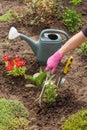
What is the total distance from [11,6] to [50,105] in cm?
294

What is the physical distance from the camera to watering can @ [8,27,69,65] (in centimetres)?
515

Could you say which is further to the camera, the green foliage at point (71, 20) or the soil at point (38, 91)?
the green foliage at point (71, 20)

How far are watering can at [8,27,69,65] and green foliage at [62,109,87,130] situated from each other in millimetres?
1371

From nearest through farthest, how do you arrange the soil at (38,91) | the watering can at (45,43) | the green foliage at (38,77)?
1. the soil at (38,91)
2. the green foliage at (38,77)
3. the watering can at (45,43)

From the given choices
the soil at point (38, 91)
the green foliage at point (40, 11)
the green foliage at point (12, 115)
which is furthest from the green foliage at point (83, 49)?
the green foliage at point (12, 115)

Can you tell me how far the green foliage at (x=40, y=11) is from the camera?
20.1 feet

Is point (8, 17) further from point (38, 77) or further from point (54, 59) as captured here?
point (54, 59)

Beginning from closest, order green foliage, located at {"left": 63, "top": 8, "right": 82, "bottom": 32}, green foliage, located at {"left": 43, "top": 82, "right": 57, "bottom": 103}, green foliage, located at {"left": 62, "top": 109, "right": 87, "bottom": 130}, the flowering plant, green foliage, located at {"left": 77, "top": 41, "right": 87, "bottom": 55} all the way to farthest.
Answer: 1. green foliage, located at {"left": 62, "top": 109, "right": 87, "bottom": 130}
2. green foliage, located at {"left": 43, "top": 82, "right": 57, "bottom": 103}
3. the flowering plant
4. green foliage, located at {"left": 77, "top": 41, "right": 87, "bottom": 55}
5. green foliage, located at {"left": 63, "top": 8, "right": 82, "bottom": 32}

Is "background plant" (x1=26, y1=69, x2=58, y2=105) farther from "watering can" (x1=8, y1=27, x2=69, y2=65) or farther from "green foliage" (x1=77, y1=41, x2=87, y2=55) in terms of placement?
"green foliage" (x1=77, y1=41, x2=87, y2=55)

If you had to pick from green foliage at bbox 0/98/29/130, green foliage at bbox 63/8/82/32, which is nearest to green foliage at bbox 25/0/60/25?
green foliage at bbox 63/8/82/32

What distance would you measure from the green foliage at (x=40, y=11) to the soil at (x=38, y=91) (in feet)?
0.93

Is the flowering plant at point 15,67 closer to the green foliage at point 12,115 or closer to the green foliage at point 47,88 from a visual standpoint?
the green foliage at point 47,88

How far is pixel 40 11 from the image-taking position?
20.2ft

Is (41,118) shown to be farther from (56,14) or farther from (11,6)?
(11,6)
